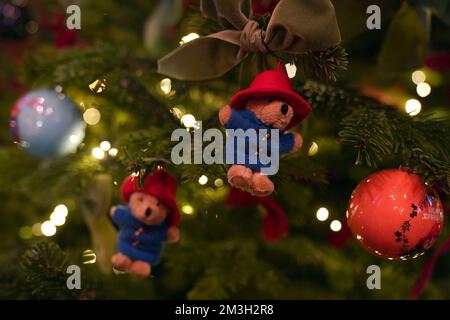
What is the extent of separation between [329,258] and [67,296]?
0.45 meters

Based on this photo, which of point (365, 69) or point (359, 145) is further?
point (365, 69)

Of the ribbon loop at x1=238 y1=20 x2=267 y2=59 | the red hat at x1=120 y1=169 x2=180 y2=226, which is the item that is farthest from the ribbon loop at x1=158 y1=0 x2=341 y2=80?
the red hat at x1=120 y1=169 x2=180 y2=226

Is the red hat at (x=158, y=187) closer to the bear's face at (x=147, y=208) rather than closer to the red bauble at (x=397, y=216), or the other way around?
the bear's face at (x=147, y=208)

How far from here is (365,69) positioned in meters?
0.89

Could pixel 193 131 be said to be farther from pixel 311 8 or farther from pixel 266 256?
pixel 266 256

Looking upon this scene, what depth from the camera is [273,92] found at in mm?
503

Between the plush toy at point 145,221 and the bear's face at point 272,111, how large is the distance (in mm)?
133

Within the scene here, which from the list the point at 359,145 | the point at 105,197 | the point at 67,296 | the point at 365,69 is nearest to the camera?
the point at 359,145

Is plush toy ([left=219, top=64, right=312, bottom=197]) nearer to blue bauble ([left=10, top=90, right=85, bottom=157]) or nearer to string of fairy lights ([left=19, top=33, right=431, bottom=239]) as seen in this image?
string of fairy lights ([left=19, top=33, right=431, bottom=239])

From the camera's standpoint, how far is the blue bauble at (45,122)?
0.69 m

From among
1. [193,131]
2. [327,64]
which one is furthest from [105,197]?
[327,64]

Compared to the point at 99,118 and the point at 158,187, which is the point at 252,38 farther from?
the point at 99,118

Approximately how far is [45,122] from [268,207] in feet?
0.98

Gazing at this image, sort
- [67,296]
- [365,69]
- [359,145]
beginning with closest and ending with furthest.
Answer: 1. [359,145]
2. [67,296]
3. [365,69]
